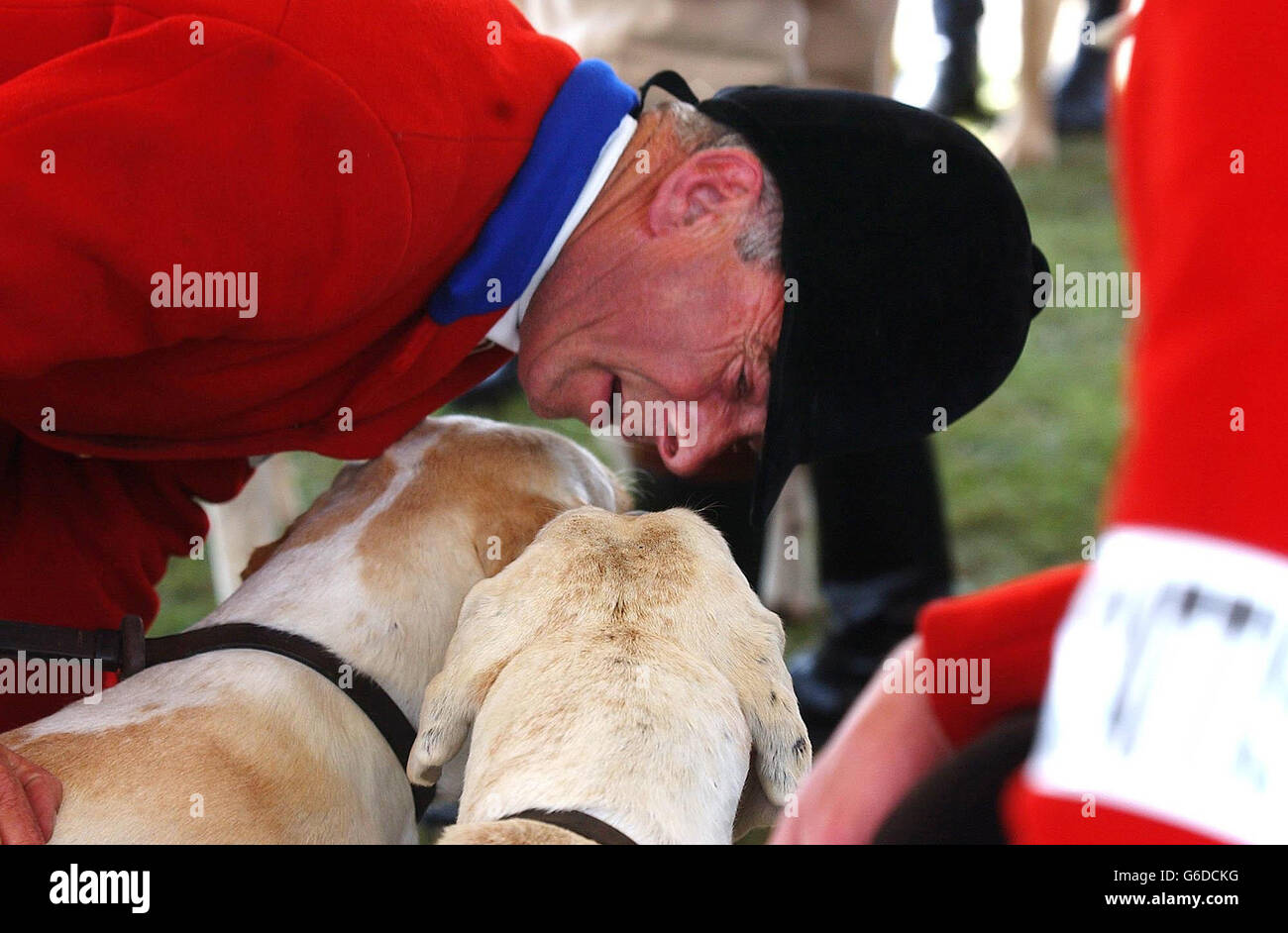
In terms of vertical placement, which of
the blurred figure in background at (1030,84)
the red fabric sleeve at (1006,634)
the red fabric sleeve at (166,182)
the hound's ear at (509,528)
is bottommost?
the red fabric sleeve at (1006,634)

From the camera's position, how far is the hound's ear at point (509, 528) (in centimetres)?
154

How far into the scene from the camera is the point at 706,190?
1831 mm

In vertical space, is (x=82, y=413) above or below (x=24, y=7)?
below

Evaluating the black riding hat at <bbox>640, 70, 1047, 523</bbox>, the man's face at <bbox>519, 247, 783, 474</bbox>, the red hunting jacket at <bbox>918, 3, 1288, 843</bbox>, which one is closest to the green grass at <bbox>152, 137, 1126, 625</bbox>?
the man's face at <bbox>519, 247, 783, 474</bbox>

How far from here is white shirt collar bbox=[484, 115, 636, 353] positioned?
6.04ft

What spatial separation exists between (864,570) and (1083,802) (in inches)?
106

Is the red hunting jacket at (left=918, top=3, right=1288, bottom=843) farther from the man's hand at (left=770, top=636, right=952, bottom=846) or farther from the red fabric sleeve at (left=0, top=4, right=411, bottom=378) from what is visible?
the red fabric sleeve at (left=0, top=4, right=411, bottom=378)

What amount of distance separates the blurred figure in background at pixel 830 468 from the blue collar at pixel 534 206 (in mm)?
982

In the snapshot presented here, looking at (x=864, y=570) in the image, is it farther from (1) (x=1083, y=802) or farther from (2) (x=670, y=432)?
(1) (x=1083, y=802)

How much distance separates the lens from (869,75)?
3.14 metres

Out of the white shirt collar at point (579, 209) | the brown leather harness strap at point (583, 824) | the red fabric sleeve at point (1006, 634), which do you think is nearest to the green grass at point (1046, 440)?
the white shirt collar at point (579, 209)

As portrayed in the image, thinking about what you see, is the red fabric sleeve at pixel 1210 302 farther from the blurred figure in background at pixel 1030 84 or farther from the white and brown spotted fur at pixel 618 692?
the blurred figure in background at pixel 1030 84

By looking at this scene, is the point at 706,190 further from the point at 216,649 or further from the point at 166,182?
the point at 216,649
